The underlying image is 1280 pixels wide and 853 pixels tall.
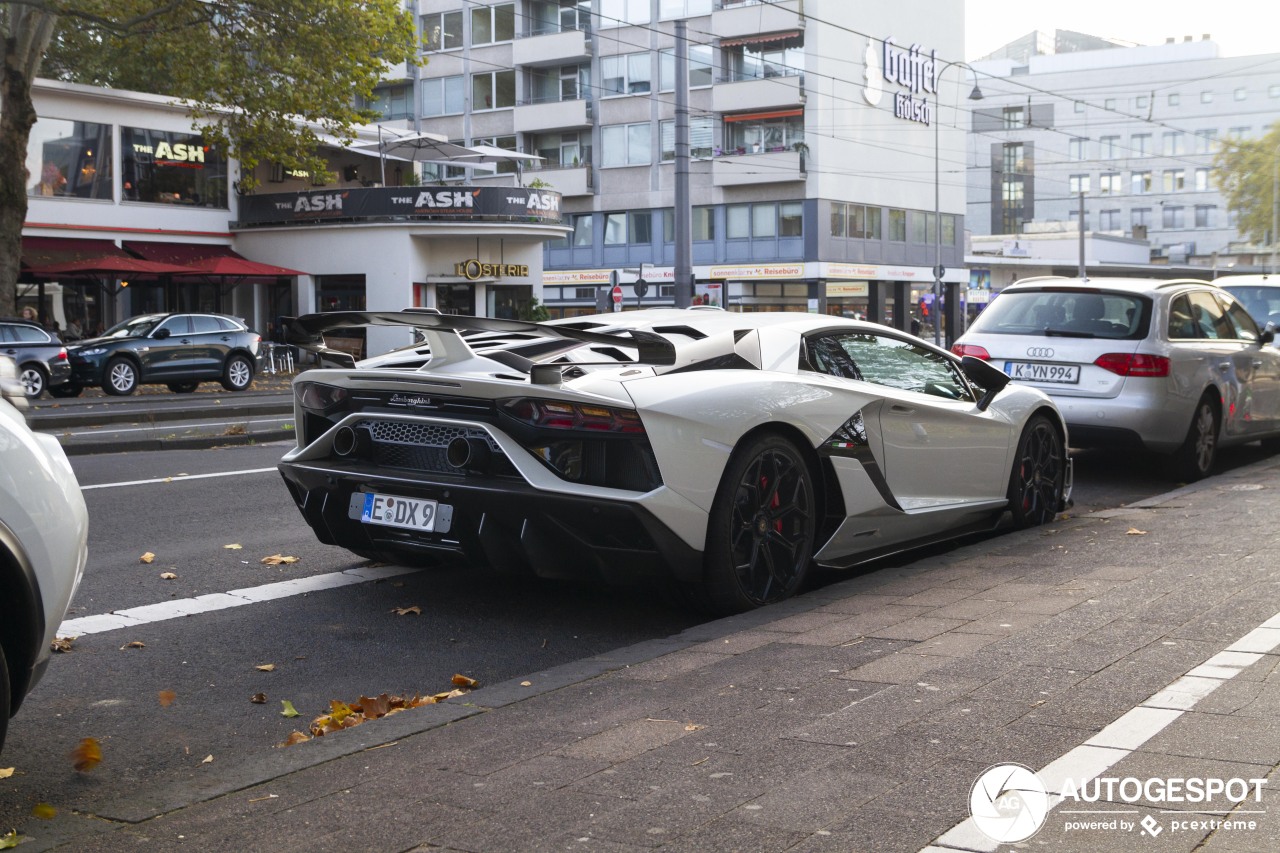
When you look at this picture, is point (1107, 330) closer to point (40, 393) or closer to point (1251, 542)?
point (1251, 542)

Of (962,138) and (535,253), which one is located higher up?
(962,138)

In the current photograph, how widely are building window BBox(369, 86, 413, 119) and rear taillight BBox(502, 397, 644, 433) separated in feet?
212

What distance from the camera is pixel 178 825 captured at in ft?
11.0

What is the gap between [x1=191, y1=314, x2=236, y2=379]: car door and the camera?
27984 millimetres

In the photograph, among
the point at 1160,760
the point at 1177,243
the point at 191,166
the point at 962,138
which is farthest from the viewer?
the point at 1177,243

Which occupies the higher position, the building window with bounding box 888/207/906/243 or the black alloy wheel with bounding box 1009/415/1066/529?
the building window with bounding box 888/207/906/243

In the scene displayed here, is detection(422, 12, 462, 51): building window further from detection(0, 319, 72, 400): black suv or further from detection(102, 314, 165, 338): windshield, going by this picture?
detection(0, 319, 72, 400): black suv

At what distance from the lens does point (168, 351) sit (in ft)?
89.8

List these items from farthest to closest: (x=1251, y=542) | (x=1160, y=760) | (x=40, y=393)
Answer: (x=40, y=393) → (x=1251, y=542) → (x=1160, y=760)

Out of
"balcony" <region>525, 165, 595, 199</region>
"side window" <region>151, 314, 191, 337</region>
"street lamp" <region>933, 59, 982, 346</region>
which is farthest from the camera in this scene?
"balcony" <region>525, 165, 595, 199</region>

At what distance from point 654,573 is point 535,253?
131 ft

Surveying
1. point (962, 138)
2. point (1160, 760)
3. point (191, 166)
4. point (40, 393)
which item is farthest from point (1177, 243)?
point (1160, 760)

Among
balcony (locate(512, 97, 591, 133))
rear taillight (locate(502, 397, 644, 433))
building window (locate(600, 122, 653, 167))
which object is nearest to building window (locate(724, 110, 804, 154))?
building window (locate(600, 122, 653, 167))

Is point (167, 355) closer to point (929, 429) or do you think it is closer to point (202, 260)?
point (202, 260)
